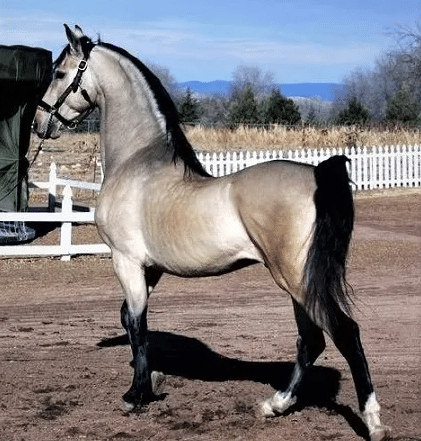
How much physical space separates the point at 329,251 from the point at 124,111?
7.28 ft

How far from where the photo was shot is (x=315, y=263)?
5.21 meters

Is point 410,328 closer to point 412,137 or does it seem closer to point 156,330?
point 156,330

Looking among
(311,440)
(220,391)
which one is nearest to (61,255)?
(220,391)

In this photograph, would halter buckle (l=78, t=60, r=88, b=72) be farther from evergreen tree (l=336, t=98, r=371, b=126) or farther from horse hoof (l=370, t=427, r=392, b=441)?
evergreen tree (l=336, t=98, r=371, b=126)

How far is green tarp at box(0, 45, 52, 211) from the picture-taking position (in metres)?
15.0

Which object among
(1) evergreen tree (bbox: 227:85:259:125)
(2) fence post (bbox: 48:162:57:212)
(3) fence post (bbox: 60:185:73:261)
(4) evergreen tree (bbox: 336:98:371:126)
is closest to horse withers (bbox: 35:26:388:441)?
(3) fence post (bbox: 60:185:73:261)

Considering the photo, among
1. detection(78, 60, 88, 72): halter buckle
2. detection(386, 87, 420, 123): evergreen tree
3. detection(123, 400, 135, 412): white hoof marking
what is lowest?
detection(123, 400, 135, 412): white hoof marking

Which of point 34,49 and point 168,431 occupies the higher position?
point 34,49

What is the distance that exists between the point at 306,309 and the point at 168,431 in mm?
1285

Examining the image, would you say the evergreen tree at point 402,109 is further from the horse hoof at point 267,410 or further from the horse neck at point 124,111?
the horse hoof at point 267,410

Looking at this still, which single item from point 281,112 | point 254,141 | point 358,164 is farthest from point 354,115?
point 358,164

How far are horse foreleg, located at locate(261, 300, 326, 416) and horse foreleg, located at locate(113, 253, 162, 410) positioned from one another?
3.02 ft

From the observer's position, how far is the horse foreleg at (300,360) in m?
5.92

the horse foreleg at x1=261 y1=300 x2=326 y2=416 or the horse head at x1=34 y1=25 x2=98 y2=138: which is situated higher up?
the horse head at x1=34 y1=25 x2=98 y2=138
